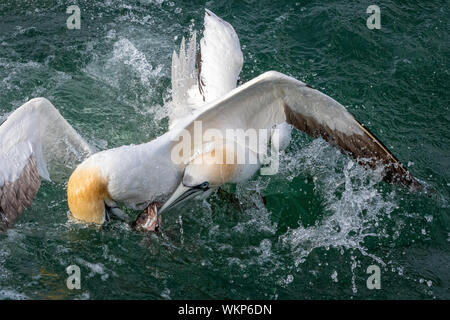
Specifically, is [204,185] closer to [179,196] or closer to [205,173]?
[205,173]

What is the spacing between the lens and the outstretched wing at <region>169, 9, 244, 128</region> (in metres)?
7.21

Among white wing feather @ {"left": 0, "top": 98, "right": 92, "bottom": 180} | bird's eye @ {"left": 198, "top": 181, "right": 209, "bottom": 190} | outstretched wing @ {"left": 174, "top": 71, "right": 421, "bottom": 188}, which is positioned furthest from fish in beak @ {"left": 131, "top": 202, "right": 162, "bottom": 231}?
white wing feather @ {"left": 0, "top": 98, "right": 92, "bottom": 180}

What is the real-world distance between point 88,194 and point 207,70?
2340mm

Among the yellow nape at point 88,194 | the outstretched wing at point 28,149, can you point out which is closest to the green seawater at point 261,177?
the yellow nape at point 88,194

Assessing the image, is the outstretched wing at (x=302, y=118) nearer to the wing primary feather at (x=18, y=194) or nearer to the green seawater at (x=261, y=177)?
the green seawater at (x=261, y=177)

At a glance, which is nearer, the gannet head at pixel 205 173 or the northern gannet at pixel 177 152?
the northern gannet at pixel 177 152

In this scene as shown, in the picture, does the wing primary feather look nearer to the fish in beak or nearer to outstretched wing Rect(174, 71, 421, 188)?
the fish in beak

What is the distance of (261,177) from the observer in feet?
22.8

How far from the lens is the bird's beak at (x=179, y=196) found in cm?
593

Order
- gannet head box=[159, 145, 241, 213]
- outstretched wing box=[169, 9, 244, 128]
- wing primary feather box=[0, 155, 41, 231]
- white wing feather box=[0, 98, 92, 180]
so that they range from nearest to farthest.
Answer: wing primary feather box=[0, 155, 41, 231] < gannet head box=[159, 145, 241, 213] < white wing feather box=[0, 98, 92, 180] < outstretched wing box=[169, 9, 244, 128]

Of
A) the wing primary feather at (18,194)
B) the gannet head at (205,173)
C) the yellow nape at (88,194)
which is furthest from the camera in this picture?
the gannet head at (205,173)

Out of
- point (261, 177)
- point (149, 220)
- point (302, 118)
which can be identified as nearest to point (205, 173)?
point (149, 220)

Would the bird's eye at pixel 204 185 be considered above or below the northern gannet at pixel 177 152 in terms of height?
below

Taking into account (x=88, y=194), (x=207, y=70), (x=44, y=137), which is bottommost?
(x=88, y=194)
